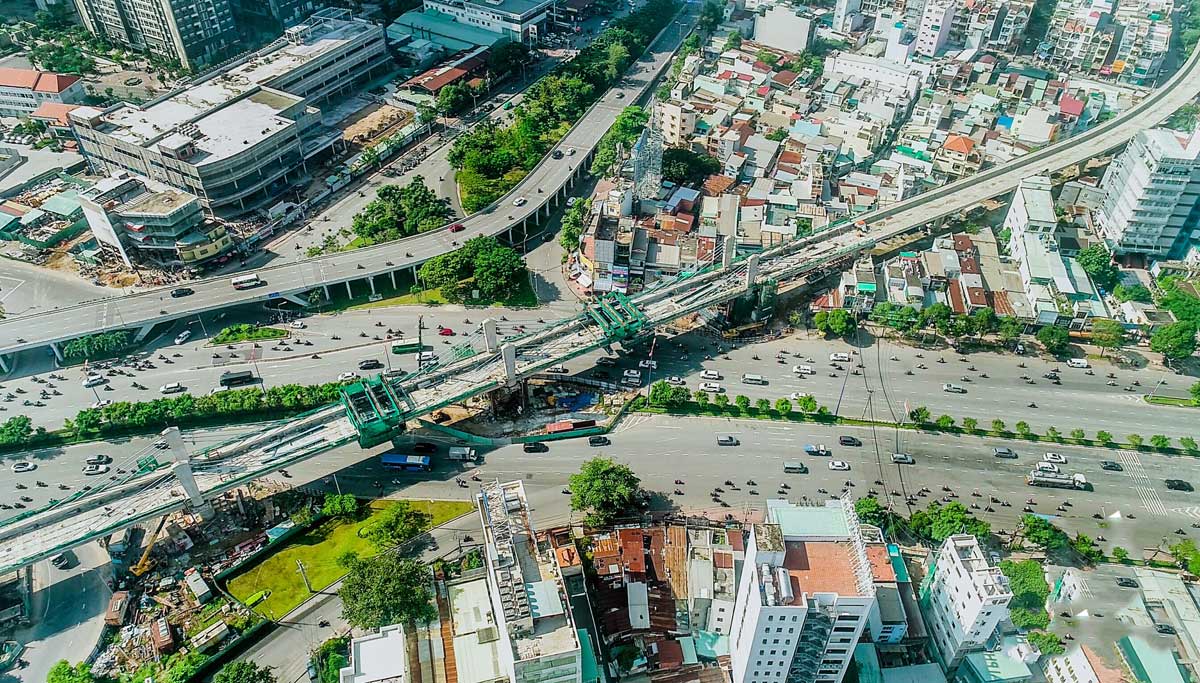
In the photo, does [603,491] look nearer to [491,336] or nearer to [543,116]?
[491,336]

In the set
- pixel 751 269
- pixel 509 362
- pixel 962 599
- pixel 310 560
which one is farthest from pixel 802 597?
pixel 751 269

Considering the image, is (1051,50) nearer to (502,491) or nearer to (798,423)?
(798,423)

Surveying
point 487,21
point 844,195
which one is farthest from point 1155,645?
point 487,21

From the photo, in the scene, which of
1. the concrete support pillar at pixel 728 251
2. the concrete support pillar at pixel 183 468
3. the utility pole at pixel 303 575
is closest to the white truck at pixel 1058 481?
the concrete support pillar at pixel 728 251

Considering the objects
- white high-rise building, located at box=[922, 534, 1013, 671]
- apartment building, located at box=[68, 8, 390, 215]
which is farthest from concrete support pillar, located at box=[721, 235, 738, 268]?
apartment building, located at box=[68, 8, 390, 215]

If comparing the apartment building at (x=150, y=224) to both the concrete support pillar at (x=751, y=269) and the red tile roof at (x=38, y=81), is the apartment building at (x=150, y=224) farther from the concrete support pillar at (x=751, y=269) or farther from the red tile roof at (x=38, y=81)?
the concrete support pillar at (x=751, y=269)
